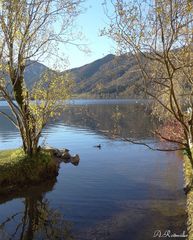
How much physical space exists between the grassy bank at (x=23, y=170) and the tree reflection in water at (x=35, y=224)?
1.78m

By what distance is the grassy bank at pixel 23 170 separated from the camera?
3030 cm

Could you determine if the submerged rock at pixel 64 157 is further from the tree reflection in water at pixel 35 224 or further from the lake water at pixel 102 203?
the tree reflection in water at pixel 35 224

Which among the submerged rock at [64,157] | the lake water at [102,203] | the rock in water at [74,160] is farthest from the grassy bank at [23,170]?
the submerged rock at [64,157]

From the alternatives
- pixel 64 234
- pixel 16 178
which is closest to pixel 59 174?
pixel 16 178

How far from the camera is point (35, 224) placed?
23.7m

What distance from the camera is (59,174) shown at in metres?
40.3

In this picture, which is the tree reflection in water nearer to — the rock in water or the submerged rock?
the rock in water

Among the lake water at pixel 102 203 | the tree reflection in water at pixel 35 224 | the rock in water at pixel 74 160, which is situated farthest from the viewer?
the rock in water at pixel 74 160

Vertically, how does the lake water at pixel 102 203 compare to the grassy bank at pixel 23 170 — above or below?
below

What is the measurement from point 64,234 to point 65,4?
18.6m

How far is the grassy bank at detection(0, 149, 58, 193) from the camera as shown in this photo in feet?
99.4

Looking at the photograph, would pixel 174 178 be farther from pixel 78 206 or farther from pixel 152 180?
pixel 78 206

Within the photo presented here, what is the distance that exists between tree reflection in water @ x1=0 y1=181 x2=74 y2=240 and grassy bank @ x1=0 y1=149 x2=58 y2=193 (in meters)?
1.78

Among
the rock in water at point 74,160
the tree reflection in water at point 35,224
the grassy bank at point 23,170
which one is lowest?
the rock in water at point 74,160
